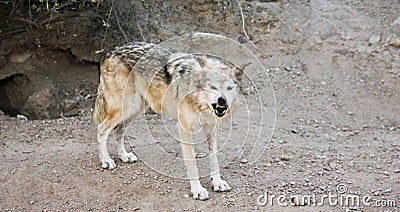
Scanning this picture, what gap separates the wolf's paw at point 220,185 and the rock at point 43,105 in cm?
354

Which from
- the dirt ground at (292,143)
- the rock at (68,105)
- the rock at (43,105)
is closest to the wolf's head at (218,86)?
the dirt ground at (292,143)

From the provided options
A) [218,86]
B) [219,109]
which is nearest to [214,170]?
[219,109]

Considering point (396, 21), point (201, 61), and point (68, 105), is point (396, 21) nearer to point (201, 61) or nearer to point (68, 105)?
point (201, 61)

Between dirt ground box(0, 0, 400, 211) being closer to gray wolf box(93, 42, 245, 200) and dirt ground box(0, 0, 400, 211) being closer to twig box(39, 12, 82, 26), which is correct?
gray wolf box(93, 42, 245, 200)

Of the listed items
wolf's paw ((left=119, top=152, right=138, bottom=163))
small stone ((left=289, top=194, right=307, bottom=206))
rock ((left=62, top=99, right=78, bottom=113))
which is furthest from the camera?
rock ((left=62, top=99, right=78, bottom=113))

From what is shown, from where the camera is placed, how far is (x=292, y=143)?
5.71m

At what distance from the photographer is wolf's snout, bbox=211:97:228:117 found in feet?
13.2

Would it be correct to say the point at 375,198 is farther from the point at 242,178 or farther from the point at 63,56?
the point at 63,56

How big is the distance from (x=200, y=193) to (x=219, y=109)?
31.6 inches

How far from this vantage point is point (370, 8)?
8.17 meters

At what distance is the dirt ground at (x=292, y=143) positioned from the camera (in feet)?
14.6

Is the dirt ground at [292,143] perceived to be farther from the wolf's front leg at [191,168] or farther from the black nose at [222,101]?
the black nose at [222,101]

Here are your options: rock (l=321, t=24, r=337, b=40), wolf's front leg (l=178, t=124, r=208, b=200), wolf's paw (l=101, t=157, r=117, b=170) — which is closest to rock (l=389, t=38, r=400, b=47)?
rock (l=321, t=24, r=337, b=40)

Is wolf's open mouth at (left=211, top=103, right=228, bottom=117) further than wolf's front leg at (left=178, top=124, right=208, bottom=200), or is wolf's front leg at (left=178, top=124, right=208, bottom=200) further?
wolf's front leg at (left=178, top=124, right=208, bottom=200)
